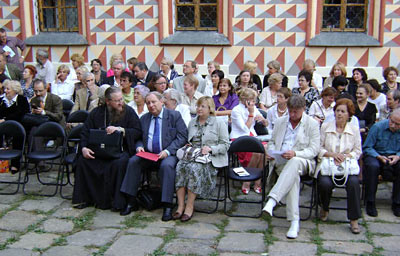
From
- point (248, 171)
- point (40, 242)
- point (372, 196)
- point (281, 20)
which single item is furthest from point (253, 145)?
point (281, 20)

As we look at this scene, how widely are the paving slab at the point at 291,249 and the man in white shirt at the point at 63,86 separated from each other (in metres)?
5.66

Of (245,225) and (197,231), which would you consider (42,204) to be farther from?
(245,225)

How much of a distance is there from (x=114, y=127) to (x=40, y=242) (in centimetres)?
174

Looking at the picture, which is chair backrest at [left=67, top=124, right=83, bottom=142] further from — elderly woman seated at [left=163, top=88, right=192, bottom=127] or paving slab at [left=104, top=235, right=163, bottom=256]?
paving slab at [left=104, top=235, right=163, bottom=256]

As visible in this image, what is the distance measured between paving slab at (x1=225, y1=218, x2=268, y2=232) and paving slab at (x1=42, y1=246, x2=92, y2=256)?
1593mm

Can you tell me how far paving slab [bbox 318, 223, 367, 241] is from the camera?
16.8ft

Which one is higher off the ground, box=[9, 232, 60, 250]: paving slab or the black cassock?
the black cassock

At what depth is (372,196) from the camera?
5797 mm

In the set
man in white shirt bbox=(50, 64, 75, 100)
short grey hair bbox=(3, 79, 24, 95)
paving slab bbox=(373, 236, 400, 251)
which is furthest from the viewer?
man in white shirt bbox=(50, 64, 75, 100)

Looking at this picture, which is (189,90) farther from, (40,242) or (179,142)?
(40,242)

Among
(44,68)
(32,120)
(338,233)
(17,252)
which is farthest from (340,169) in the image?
(44,68)

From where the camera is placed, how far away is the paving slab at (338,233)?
5.11 metres

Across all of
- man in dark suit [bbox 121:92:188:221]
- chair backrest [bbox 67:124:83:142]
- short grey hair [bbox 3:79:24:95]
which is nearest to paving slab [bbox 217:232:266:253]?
man in dark suit [bbox 121:92:188:221]

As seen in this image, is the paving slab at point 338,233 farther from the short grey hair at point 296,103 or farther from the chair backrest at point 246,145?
the short grey hair at point 296,103
